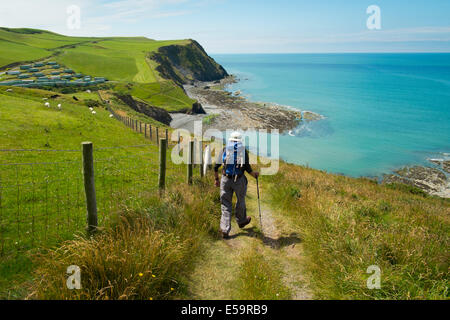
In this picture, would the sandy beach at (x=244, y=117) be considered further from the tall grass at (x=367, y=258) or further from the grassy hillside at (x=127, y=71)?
the tall grass at (x=367, y=258)

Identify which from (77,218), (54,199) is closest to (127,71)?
(54,199)

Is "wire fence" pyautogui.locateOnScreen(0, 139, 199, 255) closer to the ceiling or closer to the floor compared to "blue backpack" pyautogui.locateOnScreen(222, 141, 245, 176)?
closer to the floor

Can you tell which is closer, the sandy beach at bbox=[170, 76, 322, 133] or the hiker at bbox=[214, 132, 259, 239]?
the hiker at bbox=[214, 132, 259, 239]

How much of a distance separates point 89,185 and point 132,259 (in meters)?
1.85

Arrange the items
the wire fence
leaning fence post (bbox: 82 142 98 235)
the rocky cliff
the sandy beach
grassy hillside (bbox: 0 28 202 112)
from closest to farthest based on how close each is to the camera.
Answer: leaning fence post (bbox: 82 142 98 235)
the wire fence
the sandy beach
grassy hillside (bbox: 0 28 202 112)
the rocky cliff

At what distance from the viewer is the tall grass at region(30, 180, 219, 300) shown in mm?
4391

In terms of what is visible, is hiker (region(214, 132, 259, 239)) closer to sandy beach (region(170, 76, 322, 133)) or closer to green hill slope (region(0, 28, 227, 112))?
sandy beach (region(170, 76, 322, 133))

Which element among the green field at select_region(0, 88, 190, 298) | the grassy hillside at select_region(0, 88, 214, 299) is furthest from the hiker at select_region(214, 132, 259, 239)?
the green field at select_region(0, 88, 190, 298)

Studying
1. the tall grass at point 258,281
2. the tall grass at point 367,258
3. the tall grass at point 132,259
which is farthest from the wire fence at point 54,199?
the tall grass at point 367,258

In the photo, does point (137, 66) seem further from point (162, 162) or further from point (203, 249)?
point (203, 249)

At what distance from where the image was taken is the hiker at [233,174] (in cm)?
710

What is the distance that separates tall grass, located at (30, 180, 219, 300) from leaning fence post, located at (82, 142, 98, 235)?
1.02ft

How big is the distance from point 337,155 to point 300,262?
49.6m
